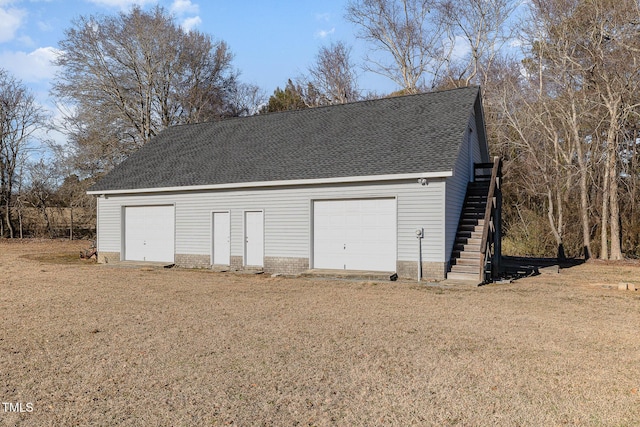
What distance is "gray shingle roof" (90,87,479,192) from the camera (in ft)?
42.0

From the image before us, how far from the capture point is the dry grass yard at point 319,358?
3.79m

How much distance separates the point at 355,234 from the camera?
12922 millimetres

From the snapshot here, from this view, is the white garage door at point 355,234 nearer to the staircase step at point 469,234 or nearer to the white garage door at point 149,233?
the staircase step at point 469,234

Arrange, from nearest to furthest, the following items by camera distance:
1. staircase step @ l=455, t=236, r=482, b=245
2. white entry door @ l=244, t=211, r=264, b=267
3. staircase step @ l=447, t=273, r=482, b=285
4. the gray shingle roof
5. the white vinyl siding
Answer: staircase step @ l=447, t=273, r=482, b=285
the white vinyl siding
staircase step @ l=455, t=236, r=482, b=245
the gray shingle roof
white entry door @ l=244, t=211, r=264, b=267

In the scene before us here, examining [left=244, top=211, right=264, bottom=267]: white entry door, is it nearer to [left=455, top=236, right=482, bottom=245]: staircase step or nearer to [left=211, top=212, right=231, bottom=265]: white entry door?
[left=211, top=212, right=231, bottom=265]: white entry door

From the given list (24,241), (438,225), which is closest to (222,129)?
(438,225)

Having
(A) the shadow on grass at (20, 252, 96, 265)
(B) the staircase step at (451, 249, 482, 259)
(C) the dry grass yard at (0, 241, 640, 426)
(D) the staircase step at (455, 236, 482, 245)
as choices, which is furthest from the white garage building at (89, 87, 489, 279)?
(C) the dry grass yard at (0, 241, 640, 426)

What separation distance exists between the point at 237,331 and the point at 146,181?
11163 millimetres

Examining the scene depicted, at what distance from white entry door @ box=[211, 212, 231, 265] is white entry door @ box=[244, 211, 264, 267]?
631 millimetres

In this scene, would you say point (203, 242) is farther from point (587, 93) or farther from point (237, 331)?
point (587, 93)

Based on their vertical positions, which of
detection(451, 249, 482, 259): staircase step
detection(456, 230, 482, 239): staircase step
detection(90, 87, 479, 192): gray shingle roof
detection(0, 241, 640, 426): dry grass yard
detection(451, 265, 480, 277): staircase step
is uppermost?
detection(90, 87, 479, 192): gray shingle roof

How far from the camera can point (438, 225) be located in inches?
462

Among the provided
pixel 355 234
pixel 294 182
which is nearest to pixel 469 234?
pixel 355 234

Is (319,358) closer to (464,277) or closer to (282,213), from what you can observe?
(464,277)
